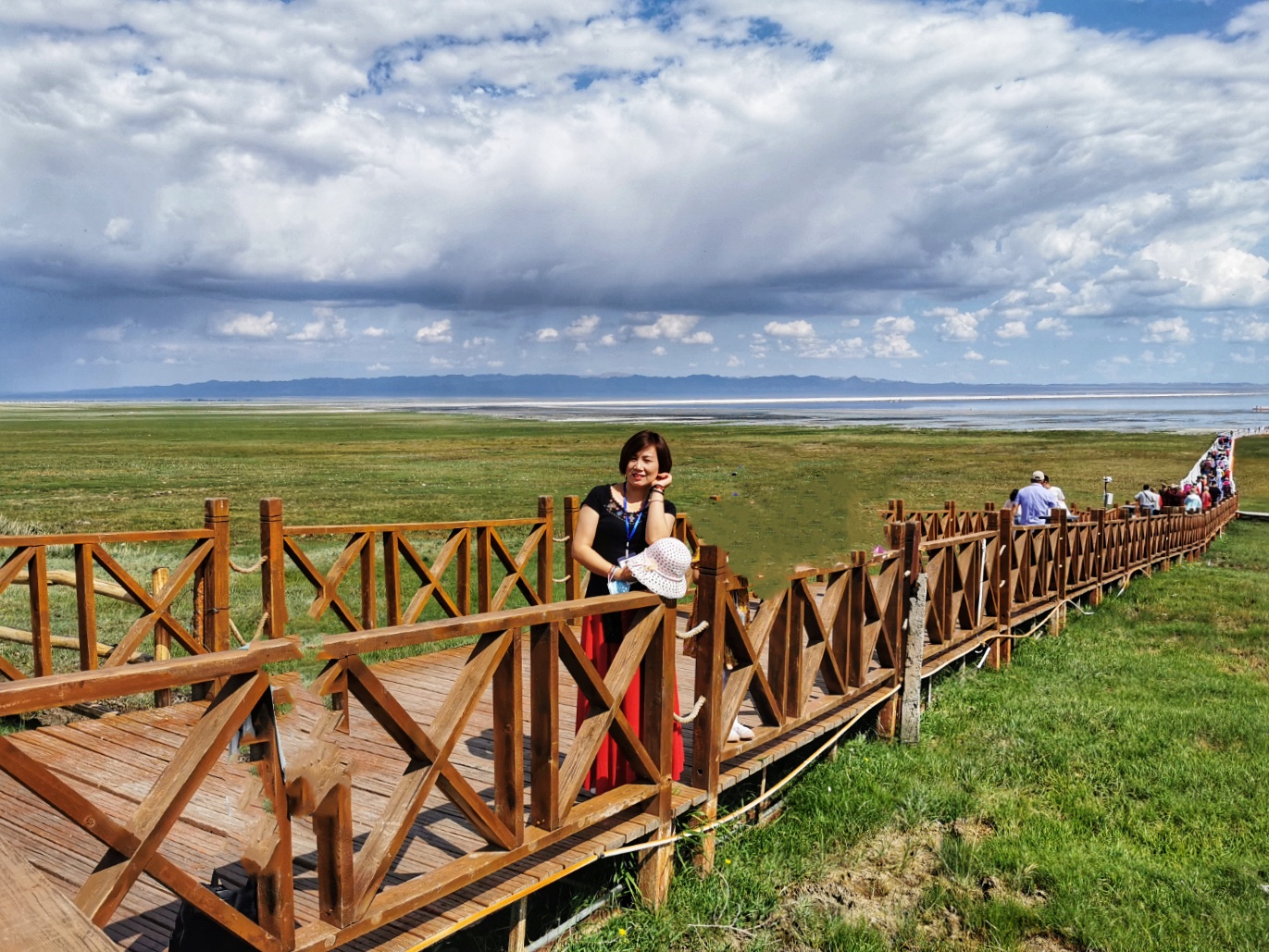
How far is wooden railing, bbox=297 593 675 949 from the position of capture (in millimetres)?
2863

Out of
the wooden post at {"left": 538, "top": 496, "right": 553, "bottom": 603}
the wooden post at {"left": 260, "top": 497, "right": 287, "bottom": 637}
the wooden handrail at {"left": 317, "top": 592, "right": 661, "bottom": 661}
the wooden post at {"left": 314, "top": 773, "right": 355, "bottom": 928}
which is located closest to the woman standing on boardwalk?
the wooden handrail at {"left": 317, "top": 592, "right": 661, "bottom": 661}

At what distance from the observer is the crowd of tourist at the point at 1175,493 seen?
1357 cm

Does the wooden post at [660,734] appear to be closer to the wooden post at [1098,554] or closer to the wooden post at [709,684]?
the wooden post at [709,684]

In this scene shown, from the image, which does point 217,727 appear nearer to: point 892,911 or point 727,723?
point 727,723

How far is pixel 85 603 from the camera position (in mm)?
6062

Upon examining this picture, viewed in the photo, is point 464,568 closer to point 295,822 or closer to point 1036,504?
point 295,822

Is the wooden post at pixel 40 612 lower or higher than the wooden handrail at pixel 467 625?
lower

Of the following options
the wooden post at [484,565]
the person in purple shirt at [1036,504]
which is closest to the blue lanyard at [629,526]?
the wooden post at [484,565]

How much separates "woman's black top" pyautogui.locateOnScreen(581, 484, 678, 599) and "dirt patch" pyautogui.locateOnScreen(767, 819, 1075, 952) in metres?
1.88

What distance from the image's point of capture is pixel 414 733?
9.79 feet

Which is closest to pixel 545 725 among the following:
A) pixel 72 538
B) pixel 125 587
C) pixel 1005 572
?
pixel 72 538

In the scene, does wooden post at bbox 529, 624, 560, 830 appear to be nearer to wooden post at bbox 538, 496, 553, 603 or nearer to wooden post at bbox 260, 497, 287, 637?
wooden post at bbox 260, 497, 287, 637

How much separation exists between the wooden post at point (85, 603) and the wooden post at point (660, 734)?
3826mm

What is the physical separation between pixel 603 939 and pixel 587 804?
0.70m
